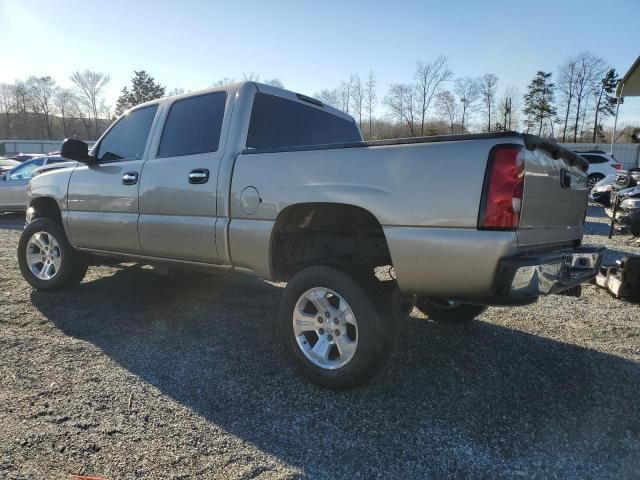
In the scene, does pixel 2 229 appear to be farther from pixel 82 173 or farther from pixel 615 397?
pixel 615 397

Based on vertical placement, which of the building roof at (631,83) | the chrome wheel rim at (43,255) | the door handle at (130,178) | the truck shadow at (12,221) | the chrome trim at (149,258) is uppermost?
the building roof at (631,83)

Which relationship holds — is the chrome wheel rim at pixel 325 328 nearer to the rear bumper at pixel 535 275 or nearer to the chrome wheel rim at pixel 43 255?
the rear bumper at pixel 535 275

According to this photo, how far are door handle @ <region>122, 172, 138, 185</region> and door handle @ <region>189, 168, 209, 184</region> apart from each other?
30.7 inches

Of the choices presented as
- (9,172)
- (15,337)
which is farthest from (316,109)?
(9,172)

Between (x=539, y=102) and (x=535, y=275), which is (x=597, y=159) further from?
(x=539, y=102)

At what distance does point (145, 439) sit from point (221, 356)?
1162 millimetres

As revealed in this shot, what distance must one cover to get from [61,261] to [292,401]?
350 centimetres

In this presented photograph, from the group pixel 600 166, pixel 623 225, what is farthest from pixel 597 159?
pixel 623 225

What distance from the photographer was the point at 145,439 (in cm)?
255

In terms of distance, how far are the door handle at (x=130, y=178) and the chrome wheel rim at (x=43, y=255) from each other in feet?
4.90

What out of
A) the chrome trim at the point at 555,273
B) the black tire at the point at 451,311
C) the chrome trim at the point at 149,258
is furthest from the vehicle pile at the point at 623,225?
the chrome trim at the point at 149,258

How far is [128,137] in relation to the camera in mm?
4699

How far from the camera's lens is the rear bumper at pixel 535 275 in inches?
96.6

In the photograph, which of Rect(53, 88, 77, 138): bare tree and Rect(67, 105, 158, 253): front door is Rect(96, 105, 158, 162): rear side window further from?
Rect(53, 88, 77, 138): bare tree
